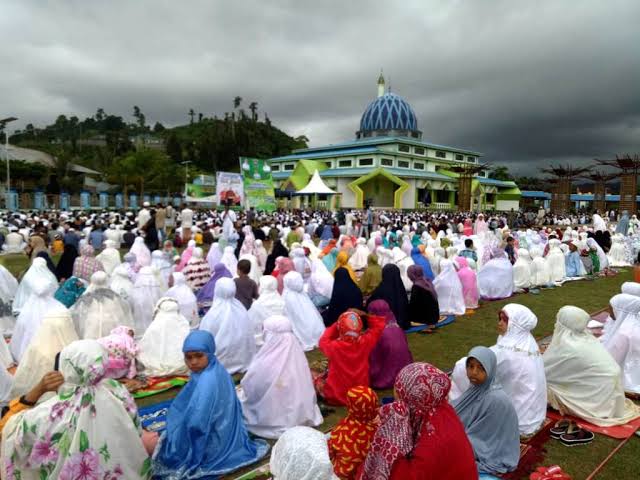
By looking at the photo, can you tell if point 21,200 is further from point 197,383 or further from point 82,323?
point 197,383

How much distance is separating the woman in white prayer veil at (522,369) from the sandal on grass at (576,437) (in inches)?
7.8

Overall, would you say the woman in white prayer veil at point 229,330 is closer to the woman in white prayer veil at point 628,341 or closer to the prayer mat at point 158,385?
the prayer mat at point 158,385

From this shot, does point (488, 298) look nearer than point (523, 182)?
Yes

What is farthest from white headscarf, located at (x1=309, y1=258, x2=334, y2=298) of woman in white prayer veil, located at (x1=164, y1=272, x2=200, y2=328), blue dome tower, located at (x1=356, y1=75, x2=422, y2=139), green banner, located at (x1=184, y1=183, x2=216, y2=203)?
blue dome tower, located at (x1=356, y1=75, x2=422, y2=139)

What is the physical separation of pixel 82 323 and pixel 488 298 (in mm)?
7077

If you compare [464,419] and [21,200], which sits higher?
[21,200]

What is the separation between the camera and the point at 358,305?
20.4 feet

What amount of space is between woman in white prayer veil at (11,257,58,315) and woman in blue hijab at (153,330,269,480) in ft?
9.75

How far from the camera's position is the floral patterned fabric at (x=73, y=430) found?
2166 millimetres

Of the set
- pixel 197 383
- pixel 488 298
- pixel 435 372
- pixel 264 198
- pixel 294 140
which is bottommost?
pixel 488 298

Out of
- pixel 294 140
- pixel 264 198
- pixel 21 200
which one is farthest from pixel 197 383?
pixel 294 140

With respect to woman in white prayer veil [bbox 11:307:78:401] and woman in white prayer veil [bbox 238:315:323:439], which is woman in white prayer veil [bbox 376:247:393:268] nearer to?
woman in white prayer veil [bbox 238:315:323:439]

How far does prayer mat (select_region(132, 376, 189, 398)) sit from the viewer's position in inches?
163

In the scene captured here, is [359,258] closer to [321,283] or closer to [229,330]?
[321,283]
